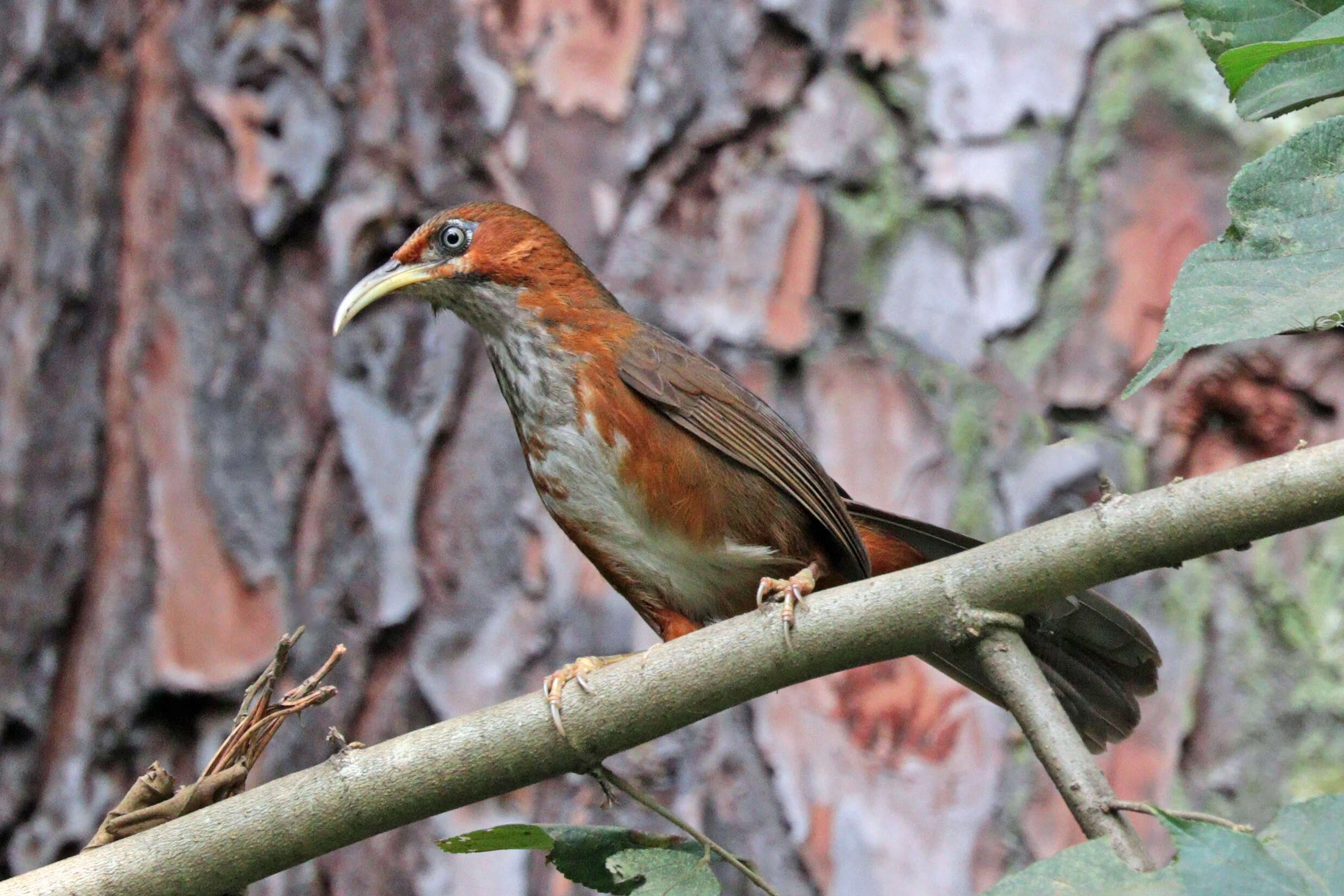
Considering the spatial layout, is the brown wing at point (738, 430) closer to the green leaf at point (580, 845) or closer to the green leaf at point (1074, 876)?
the green leaf at point (580, 845)

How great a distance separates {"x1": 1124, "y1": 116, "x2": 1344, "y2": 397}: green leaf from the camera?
1.32m

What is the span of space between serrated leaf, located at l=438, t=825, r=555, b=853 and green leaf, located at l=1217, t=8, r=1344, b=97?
128 cm

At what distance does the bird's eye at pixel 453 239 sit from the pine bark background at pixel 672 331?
2.76 feet

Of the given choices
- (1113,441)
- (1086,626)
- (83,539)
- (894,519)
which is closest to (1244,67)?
(1086,626)

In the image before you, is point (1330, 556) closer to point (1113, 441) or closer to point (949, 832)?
point (1113, 441)

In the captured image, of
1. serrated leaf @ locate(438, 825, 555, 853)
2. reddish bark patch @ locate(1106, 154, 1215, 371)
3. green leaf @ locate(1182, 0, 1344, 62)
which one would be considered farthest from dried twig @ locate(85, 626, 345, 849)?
reddish bark patch @ locate(1106, 154, 1215, 371)

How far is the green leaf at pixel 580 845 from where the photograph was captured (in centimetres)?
188

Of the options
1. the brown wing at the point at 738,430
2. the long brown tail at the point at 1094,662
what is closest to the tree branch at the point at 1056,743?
the long brown tail at the point at 1094,662

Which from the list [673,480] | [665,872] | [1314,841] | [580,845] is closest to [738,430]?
[673,480]

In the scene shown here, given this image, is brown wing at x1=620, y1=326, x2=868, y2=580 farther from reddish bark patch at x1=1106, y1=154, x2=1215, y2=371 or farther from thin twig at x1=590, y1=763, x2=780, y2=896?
reddish bark patch at x1=1106, y1=154, x2=1215, y2=371

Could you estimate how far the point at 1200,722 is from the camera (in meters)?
3.86

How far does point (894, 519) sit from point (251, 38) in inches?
111

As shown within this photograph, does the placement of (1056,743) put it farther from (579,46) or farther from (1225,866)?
(579,46)

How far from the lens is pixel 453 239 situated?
3.40 metres
